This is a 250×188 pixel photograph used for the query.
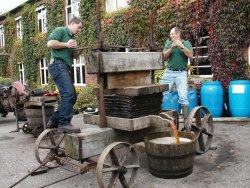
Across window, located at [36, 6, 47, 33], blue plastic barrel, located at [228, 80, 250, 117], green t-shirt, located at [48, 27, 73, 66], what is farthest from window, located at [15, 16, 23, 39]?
green t-shirt, located at [48, 27, 73, 66]

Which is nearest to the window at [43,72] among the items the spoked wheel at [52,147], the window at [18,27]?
the window at [18,27]

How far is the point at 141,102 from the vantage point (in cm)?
556

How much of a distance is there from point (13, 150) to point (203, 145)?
4258mm

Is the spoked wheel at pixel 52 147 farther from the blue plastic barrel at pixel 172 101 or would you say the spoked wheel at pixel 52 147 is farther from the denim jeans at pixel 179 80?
the blue plastic barrel at pixel 172 101

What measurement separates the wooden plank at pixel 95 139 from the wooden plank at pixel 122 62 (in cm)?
87

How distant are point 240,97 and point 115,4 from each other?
882cm

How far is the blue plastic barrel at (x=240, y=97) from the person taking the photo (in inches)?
401

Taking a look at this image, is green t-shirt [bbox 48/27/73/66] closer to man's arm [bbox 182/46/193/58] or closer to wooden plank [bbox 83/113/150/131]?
wooden plank [bbox 83/113/150/131]

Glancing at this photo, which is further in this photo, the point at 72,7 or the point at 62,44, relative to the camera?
the point at 72,7

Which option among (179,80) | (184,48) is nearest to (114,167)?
(179,80)

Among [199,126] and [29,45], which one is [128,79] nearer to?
[199,126]

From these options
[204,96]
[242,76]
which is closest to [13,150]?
[204,96]

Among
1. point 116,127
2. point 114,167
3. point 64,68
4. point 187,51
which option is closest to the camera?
point 114,167

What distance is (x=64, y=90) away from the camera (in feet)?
19.6
